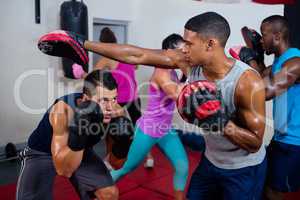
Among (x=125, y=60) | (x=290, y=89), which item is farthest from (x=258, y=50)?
(x=125, y=60)

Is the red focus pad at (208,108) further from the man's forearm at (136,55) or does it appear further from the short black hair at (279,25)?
the short black hair at (279,25)

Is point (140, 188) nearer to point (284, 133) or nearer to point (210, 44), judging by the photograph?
point (284, 133)

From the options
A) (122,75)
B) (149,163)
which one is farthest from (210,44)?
(149,163)

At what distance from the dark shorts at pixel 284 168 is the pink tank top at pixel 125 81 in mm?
1619

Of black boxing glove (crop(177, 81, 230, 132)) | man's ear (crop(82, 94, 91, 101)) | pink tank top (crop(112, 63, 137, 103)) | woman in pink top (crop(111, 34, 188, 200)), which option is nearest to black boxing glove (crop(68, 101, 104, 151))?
man's ear (crop(82, 94, 91, 101))

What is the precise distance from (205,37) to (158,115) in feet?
3.01

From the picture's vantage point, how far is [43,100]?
3514 mm

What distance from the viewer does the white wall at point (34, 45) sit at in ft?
10.4

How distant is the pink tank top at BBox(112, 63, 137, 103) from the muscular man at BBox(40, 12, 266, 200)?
1.49 m

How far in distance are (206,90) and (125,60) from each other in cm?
54

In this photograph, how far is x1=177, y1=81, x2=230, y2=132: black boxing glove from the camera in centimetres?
107

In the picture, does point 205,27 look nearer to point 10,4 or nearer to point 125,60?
point 125,60

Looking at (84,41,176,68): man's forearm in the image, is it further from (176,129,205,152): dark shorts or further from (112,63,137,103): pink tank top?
(176,129,205,152): dark shorts

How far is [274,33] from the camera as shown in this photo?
1.73 meters
